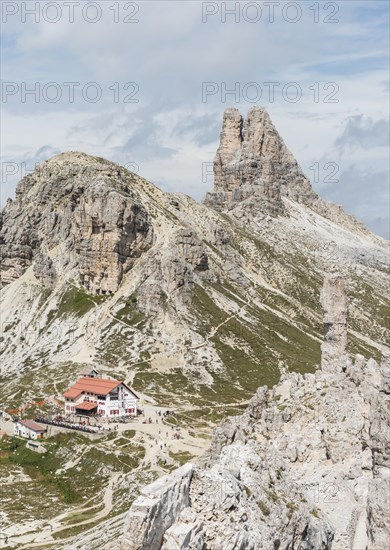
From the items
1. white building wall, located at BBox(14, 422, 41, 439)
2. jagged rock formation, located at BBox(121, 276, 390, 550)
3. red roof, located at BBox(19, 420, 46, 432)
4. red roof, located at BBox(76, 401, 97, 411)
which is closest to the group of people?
red roof, located at BBox(19, 420, 46, 432)

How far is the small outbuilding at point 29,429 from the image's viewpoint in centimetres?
11644

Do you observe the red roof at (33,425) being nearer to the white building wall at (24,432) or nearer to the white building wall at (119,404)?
the white building wall at (24,432)

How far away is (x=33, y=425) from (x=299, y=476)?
83081 millimetres

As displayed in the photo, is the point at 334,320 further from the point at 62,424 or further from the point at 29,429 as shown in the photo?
the point at 29,429

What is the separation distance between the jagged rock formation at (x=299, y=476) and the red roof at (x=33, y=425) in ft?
173

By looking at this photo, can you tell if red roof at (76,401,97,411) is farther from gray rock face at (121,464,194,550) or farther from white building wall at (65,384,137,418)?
gray rock face at (121,464,194,550)

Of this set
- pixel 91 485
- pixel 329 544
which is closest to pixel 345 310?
pixel 329 544

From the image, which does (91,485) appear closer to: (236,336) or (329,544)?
(329,544)

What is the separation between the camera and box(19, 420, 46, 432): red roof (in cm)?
11689

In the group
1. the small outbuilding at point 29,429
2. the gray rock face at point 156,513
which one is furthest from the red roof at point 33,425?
the gray rock face at point 156,513

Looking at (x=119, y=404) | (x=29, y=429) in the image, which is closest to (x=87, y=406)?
(x=119, y=404)

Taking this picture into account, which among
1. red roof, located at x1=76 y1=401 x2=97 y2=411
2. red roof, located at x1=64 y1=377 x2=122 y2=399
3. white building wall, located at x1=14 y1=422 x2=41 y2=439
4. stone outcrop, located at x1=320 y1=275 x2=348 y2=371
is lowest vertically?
white building wall, located at x1=14 y1=422 x2=41 y2=439

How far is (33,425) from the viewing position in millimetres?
118688

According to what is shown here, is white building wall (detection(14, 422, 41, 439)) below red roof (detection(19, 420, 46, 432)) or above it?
below
